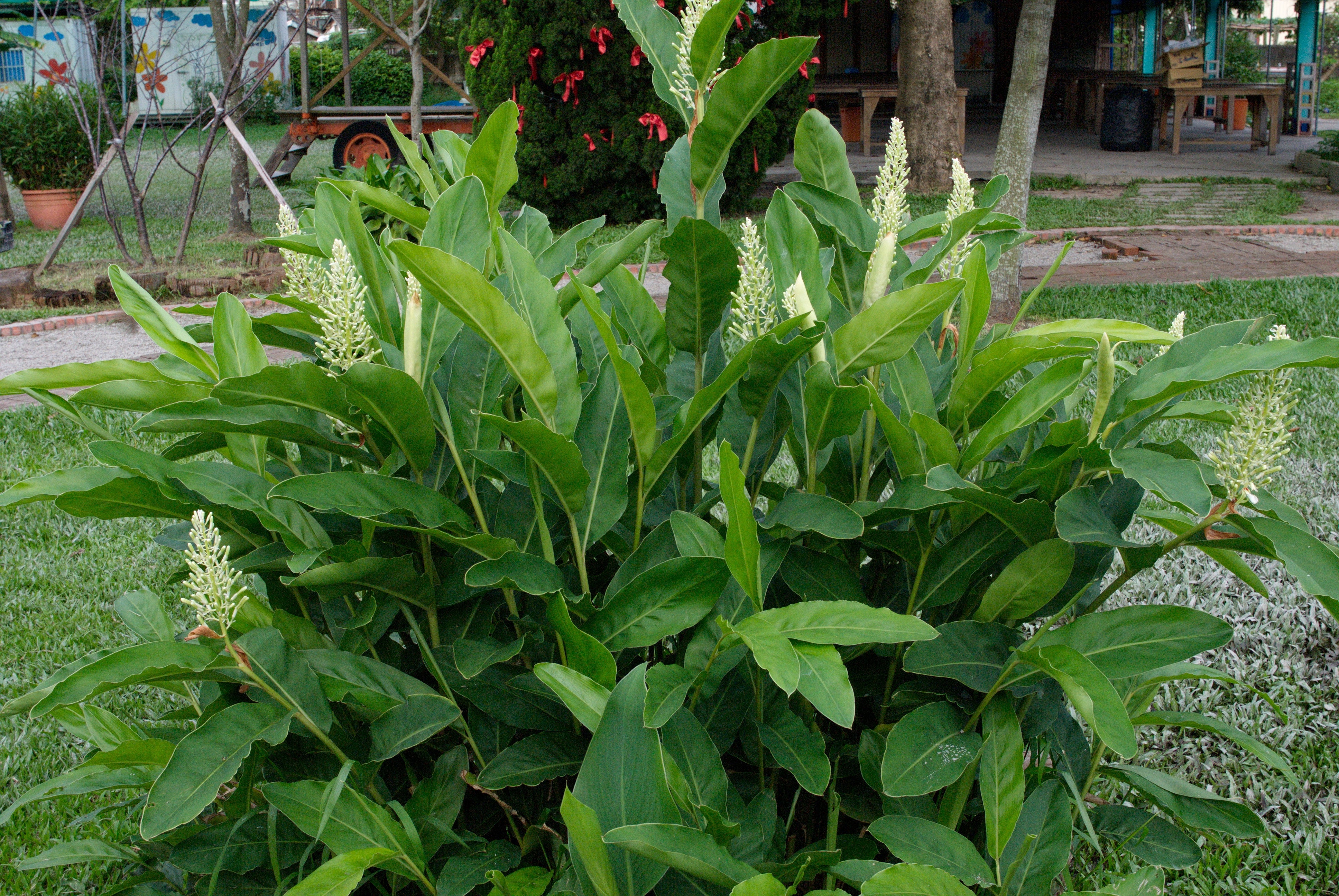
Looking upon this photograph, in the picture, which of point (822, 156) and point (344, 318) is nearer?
point (344, 318)

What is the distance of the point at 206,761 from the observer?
1370 millimetres

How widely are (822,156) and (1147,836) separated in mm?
1262

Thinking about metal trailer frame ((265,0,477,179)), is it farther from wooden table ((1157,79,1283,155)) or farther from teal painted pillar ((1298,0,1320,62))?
teal painted pillar ((1298,0,1320,62))

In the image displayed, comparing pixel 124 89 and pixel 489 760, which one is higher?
pixel 124 89

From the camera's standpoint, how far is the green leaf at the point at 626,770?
4.22ft

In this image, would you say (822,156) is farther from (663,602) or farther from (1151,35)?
(1151,35)

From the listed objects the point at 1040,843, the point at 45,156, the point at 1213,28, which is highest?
the point at 1213,28

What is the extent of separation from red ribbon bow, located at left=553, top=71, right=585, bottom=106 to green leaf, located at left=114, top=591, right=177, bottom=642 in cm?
898

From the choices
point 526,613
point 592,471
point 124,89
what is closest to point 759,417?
point 592,471

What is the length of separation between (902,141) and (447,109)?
13.3 meters

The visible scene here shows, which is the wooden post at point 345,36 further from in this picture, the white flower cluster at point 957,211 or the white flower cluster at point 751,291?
the white flower cluster at point 751,291

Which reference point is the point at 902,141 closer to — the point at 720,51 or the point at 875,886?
the point at 720,51

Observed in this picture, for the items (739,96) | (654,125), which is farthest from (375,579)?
(654,125)

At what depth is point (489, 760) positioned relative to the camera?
66.2 inches
